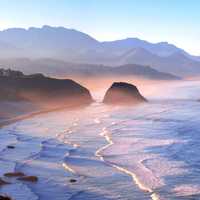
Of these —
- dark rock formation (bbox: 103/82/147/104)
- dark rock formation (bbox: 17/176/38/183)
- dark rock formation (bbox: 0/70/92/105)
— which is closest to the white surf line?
dark rock formation (bbox: 17/176/38/183)

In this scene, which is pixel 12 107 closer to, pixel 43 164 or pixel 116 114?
pixel 116 114

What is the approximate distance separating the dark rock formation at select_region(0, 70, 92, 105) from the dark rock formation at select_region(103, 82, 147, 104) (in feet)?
7.08

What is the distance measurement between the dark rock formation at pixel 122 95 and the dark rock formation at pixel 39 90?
85.0 inches

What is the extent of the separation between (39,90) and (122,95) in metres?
8.92

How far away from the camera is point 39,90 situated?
1721 inches

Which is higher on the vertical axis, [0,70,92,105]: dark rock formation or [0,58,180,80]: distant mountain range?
[0,58,180,80]: distant mountain range

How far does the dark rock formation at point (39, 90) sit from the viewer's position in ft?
134

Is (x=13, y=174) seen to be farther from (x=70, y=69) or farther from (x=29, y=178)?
(x=70, y=69)

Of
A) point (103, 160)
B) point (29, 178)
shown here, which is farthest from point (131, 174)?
point (29, 178)

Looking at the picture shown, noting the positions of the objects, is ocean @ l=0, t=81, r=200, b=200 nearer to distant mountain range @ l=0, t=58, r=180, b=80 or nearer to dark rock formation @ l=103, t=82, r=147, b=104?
dark rock formation @ l=103, t=82, r=147, b=104

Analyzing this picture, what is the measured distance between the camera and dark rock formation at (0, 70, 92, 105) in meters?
40.9

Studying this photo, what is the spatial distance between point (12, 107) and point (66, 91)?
1155 centimetres

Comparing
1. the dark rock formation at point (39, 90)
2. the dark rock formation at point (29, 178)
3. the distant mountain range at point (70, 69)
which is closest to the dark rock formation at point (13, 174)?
the dark rock formation at point (29, 178)

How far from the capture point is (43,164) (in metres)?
15.4
